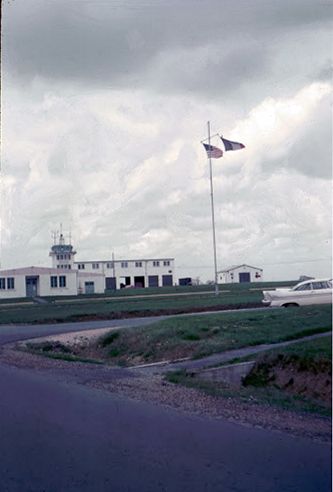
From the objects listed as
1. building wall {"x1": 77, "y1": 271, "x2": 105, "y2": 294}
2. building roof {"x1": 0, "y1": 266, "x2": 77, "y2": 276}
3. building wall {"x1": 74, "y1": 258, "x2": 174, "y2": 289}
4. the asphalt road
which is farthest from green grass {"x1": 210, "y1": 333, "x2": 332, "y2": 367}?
building wall {"x1": 74, "y1": 258, "x2": 174, "y2": 289}

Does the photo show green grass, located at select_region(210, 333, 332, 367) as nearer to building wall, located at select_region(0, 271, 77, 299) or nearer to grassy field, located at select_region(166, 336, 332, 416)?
grassy field, located at select_region(166, 336, 332, 416)

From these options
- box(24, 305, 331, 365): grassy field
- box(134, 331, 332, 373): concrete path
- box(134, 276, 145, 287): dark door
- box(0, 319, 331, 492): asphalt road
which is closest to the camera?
box(0, 319, 331, 492): asphalt road

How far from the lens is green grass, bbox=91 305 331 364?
23500 mm

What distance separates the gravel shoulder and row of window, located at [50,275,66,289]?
68.4 meters

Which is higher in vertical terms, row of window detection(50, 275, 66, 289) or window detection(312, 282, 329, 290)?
row of window detection(50, 275, 66, 289)

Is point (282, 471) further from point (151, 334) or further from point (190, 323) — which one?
point (190, 323)

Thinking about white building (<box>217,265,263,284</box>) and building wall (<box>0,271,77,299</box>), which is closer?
building wall (<box>0,271,77,299</box>)

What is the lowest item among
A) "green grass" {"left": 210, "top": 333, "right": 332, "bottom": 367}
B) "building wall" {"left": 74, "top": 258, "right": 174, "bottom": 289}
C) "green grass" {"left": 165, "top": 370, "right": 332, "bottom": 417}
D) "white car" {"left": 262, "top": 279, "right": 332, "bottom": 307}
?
"green grass" {"left": 165, "top": 370, "right": 332, "bottom": 417}

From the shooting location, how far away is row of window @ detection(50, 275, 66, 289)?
92.1m

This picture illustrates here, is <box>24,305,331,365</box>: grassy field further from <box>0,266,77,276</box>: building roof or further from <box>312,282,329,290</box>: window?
<box>0,266,77,276</box>: building roof

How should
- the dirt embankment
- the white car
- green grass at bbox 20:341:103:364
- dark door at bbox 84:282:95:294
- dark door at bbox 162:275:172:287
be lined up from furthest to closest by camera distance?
dark door at bbox 162:275:172:287 < dark door at bbox 84:282:95:294 < the white car < green grass at bbox 20:341:103:364 < the dirt embankment

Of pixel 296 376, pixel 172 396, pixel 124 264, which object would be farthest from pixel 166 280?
pixel 172 396

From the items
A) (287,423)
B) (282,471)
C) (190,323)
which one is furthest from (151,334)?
(282,471)

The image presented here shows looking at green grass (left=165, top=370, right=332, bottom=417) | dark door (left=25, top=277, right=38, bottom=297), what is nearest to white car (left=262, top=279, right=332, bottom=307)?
green grass (left=165, top=370, right=332, bottom=417)
